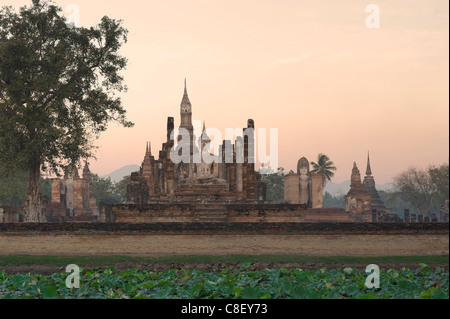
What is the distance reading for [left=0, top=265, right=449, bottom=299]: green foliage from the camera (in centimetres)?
977

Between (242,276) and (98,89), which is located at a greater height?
(98,89)

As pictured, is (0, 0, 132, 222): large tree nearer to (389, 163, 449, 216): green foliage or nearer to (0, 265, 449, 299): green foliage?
(0, 265, 449, 299): green foliage

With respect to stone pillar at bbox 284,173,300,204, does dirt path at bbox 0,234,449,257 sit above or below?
below

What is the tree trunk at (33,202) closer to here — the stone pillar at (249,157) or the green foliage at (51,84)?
the green foliage at (51,84)

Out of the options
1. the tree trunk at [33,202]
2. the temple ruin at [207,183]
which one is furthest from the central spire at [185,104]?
the tree trunk at [33,202]

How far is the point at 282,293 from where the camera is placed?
10.0m

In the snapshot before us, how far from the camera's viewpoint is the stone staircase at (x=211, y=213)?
2603 cm

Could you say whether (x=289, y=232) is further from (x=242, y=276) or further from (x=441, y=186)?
(x=441, y=186)

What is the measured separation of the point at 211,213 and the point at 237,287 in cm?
1588

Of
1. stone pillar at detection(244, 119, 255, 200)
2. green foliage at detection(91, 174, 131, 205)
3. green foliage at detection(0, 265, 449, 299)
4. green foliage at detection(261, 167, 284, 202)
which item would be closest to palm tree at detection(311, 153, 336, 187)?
green foliage at detection(261, 167, 284, 202)

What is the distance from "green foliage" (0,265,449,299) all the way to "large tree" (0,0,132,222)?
1422 centimetres
